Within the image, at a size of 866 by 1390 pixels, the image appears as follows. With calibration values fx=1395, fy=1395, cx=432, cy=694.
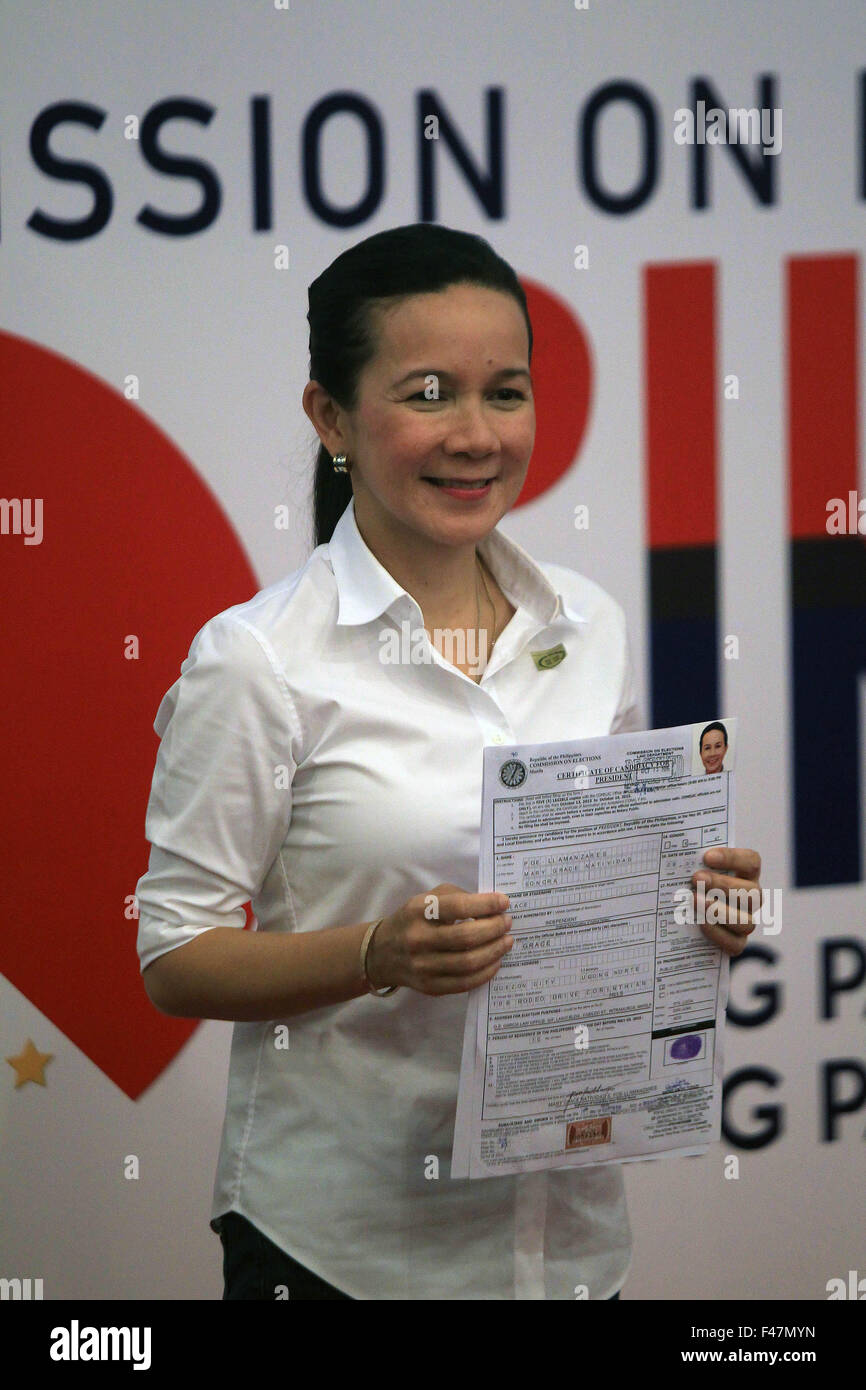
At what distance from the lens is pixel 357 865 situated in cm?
135

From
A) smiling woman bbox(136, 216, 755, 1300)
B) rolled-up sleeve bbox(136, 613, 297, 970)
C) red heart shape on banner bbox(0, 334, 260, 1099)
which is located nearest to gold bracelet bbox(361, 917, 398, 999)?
smiling woman bbox(136, 216, 755, 1300)

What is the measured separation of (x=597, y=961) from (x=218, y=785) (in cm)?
41

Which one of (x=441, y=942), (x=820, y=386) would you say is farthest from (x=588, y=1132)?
(x=820, y=386)

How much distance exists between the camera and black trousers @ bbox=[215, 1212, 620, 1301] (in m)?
1.41

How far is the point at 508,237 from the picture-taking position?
2211 mm

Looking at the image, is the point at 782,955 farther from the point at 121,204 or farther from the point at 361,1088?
the point at 121,204

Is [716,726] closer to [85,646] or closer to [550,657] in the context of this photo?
[550,657]

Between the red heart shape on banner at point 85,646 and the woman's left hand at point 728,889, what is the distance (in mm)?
1030

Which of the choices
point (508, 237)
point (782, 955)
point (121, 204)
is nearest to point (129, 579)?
point (121, 204)

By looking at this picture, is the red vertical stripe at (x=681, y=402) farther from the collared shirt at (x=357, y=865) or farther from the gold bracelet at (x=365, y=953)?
the gold bracelet at (x=365, y=953)

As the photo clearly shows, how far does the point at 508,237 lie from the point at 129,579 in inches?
31.7

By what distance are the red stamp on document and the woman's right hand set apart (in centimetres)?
23

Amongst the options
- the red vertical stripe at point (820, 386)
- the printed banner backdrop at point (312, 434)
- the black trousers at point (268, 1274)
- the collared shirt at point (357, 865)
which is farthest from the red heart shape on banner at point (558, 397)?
the black trousers at point (268, 1274)

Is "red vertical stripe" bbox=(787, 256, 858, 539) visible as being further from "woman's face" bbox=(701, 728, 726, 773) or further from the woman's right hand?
the woman's right hand
